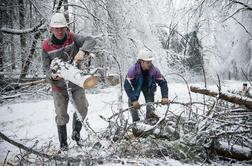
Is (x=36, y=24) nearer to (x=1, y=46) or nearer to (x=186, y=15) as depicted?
(x=1, y=46)

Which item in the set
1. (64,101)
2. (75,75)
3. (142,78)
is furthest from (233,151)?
(64,101)

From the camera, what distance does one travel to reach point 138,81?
5.06m

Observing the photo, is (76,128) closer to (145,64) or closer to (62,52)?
(62,52)

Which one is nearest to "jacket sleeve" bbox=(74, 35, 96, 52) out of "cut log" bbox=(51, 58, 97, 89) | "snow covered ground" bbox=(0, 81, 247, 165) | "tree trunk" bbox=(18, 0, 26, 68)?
"cut log" bbox=(51, 58, 97, 89)

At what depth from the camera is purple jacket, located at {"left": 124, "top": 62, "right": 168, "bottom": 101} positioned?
4.89 m

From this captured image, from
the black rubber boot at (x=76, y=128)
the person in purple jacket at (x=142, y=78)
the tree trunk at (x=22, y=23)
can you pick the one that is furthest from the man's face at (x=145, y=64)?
the tree trunk at (x=22, y=23)

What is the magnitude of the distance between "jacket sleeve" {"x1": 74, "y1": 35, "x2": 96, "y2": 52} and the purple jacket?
3.14 ft

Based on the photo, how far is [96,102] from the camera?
10.1 m

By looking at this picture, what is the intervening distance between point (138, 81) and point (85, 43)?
133 cm

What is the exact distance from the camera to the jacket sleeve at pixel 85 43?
13.1 feet

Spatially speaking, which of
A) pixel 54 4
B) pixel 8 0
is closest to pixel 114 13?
pixel 54 4

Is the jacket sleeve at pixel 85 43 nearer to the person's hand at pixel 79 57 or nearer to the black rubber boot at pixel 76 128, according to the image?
the person's hand at pixel 79 57

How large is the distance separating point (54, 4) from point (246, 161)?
5.53 metres

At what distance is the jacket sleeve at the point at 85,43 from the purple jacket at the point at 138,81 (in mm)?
957
